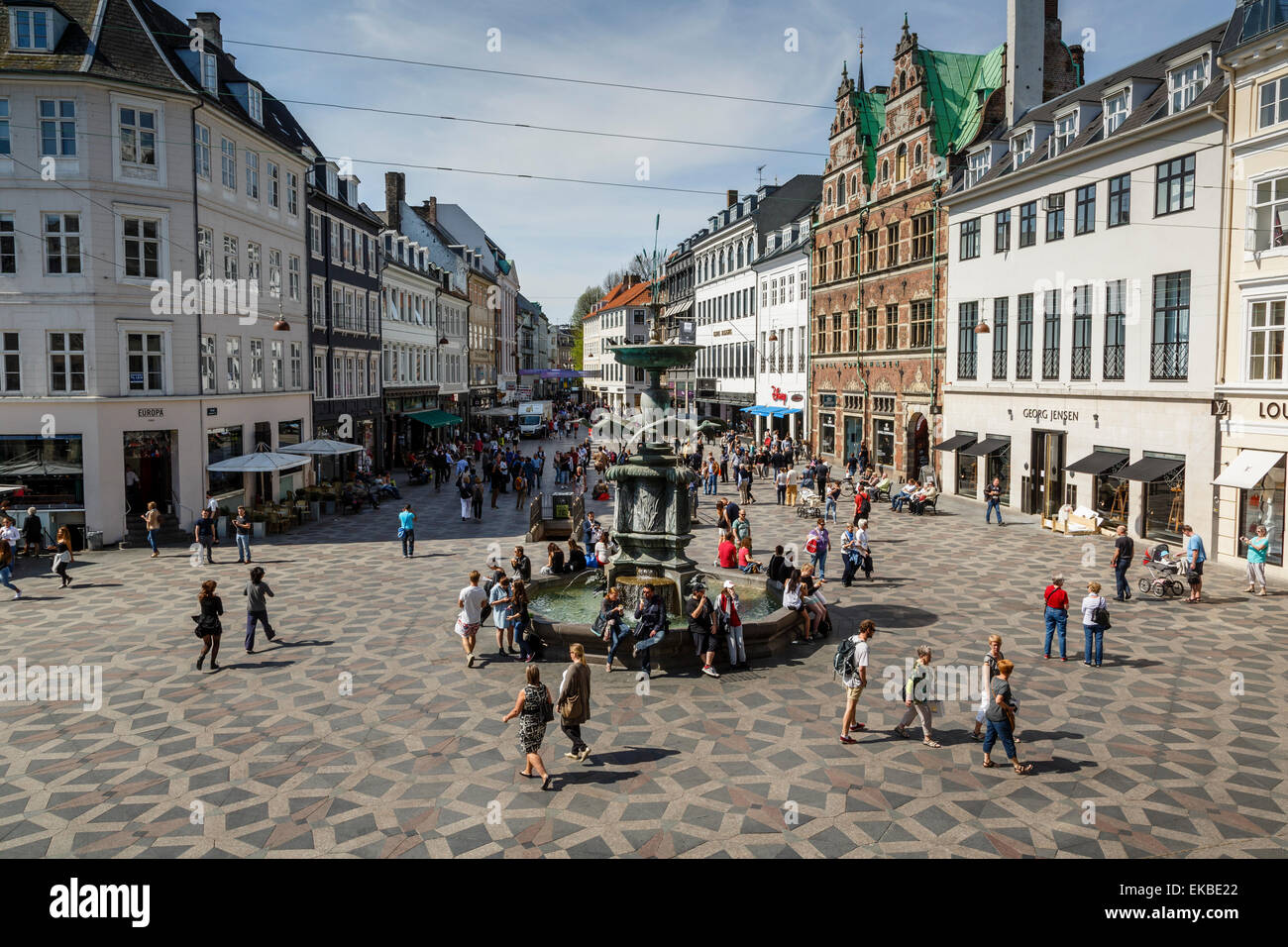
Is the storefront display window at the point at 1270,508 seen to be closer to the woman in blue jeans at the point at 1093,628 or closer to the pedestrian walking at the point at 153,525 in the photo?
the woman in blue jeans at the point at 1093,628

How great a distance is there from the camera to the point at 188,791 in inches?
400

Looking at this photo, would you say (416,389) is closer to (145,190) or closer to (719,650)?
(145,190)

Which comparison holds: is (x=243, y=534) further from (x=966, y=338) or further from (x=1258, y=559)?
(x=966, y=338)

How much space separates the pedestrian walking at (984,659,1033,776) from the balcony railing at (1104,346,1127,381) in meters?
21.6

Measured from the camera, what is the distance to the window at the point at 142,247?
2706 centimetres

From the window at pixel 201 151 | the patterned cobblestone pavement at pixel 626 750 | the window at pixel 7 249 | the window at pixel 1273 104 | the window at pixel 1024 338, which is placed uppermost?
the window at pixel 201 151

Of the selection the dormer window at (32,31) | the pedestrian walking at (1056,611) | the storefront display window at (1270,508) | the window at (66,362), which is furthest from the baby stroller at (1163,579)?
the dormer window at (32,31)

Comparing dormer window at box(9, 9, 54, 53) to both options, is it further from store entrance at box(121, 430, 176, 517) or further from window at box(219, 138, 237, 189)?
store entrance at box(121, 430, 176, 517)

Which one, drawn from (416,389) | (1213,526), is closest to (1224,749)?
(1213,526)

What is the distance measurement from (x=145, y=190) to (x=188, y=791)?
23.5 m

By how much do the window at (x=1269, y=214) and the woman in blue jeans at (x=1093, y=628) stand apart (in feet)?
45.4

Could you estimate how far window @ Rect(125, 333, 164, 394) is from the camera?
89.8ft

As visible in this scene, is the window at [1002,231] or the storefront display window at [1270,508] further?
the window at [1002,231]

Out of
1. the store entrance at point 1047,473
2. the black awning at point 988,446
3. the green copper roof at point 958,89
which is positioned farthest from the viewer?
Answer: the green copper roof at point 958,89
